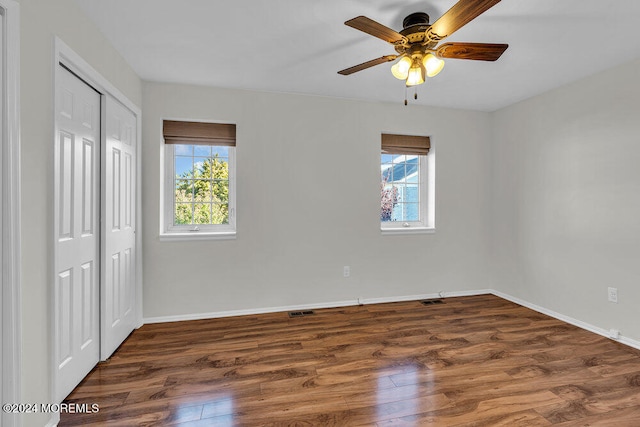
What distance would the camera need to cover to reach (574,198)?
9.75 ft

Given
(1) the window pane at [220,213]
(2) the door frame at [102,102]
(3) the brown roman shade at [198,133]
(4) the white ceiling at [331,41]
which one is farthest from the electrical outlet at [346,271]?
(2) the door frame at [102,102]

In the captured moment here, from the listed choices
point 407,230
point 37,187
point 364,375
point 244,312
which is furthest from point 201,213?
point 407,230

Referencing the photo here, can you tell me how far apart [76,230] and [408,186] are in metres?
3.40

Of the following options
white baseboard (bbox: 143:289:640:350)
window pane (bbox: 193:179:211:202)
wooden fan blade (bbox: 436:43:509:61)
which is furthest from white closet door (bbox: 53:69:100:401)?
wooden fan blade (bbox: 436:43:509:61)

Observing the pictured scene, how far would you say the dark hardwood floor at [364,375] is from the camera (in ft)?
5.49

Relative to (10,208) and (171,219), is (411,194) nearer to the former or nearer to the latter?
(171,219)

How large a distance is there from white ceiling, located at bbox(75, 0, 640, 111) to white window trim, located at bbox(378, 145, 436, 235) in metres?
0.98

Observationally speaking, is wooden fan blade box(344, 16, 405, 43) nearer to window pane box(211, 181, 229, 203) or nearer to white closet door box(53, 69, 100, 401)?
white closet door box(53, 69, 100, 401)

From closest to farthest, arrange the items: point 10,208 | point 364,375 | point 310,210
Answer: point 10,208 < point 364,375 < point 310,210

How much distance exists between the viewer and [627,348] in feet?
8.04

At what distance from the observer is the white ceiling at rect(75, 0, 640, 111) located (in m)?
1.86

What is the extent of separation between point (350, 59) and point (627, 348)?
3.32 m

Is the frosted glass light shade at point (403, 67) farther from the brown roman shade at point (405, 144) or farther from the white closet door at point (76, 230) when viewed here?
the white closet door at point (76, 230)

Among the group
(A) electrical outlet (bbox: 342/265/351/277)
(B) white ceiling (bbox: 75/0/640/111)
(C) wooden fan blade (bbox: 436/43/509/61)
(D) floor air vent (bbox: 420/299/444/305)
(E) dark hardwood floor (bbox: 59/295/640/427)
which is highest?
(B) white ceiling (bbox: 75/0/640/111)
